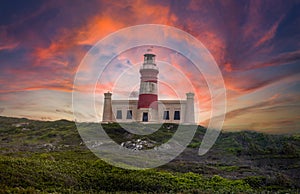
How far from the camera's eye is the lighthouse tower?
49844mm

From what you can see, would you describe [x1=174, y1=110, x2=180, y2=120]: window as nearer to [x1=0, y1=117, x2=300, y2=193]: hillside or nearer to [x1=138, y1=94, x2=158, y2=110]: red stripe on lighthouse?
[x1=138, y1=94, x2=158, y2=110]: red stripe on lighthouse

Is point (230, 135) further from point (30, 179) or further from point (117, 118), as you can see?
point (30, 179)

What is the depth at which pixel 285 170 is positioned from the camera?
24.7m

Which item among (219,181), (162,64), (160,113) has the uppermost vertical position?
(162,64)

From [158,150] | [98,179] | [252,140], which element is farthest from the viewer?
[252,140]

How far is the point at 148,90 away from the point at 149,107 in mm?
2614

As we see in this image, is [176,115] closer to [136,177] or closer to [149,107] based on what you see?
[149,107]

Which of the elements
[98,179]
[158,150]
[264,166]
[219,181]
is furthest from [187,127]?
[98,179]

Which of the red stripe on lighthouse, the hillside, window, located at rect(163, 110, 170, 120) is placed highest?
the red stripe on lighthouse

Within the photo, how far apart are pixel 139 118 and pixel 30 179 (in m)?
37.2

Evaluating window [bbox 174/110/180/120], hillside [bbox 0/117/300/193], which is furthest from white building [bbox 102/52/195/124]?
hillside [bbox 0/117/300/193]

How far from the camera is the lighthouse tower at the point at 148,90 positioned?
49844 mm

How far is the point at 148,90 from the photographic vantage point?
163ft

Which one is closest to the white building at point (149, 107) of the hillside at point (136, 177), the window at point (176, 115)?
the window at point (176, 115)
